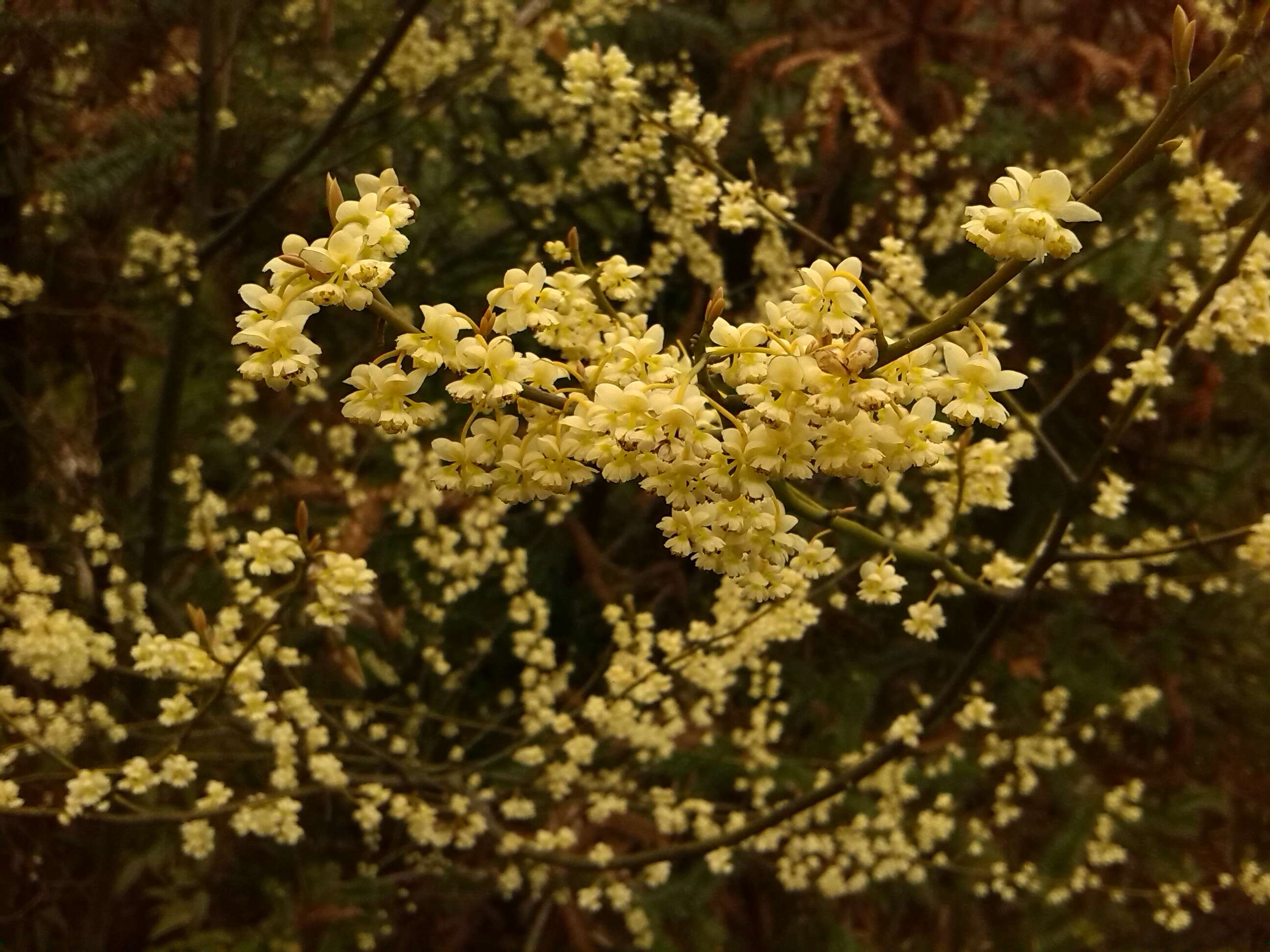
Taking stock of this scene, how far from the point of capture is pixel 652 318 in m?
3.42

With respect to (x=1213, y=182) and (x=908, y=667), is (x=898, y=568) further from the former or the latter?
(x=1213, y=182)

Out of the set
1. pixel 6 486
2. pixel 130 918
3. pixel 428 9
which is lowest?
pixel 130 918

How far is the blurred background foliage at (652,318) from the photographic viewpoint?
2.62 m

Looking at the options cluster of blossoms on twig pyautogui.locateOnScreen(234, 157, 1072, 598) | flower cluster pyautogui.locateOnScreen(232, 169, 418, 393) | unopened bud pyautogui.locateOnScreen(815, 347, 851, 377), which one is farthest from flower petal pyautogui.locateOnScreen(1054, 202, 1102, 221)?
flower cluster pyautogui.locateOnScreen(232, 169, 418, 393)

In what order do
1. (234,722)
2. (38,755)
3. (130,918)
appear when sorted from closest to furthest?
(234,722) → (38,755) → (130,918)

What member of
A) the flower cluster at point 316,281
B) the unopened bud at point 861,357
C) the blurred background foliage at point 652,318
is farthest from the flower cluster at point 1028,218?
the blurred background foliage at point 652,318

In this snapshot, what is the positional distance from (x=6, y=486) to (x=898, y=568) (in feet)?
9.04

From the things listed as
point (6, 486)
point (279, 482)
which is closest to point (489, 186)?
point (279, 482)

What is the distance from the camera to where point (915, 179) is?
329 centimetres

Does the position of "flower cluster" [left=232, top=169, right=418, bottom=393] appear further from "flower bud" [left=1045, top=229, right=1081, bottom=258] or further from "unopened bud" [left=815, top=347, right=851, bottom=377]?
"flower bud" [left=1045, top=229, right=1081, bottom=258]

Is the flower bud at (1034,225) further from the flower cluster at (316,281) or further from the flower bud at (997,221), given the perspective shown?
the flower cluster at (316,281)

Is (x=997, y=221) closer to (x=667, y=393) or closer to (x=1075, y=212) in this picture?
(x=1075, y=212)

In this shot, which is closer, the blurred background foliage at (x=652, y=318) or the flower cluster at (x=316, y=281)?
the flower cluster at (x=316, y=281)

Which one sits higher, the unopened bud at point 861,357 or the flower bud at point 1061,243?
the flower bud at point 1061,243
